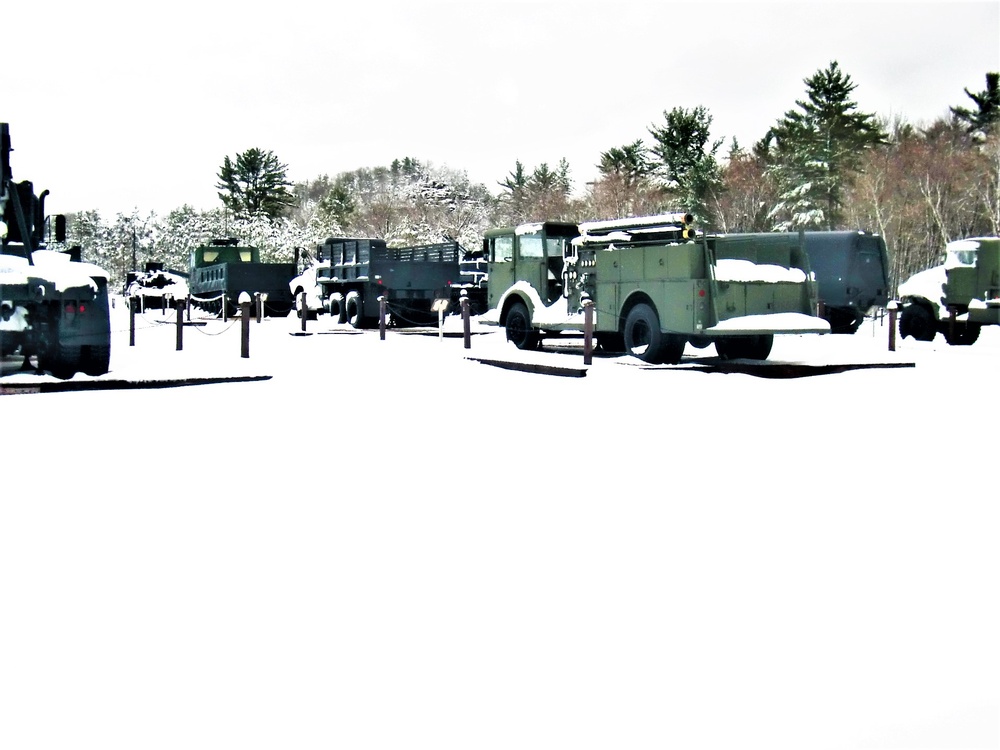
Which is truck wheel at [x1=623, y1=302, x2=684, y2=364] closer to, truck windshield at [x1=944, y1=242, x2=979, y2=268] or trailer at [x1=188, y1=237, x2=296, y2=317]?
truck windshield at [x1=944, y1=242, x2=979, y2=268]

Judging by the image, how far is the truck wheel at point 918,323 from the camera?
23406mm

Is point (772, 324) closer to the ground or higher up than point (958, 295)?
closer to the ground

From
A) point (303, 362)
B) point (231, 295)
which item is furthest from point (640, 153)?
point (303, 362)

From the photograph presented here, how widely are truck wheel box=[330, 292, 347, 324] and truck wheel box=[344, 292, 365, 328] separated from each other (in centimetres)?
36

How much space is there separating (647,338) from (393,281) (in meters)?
13.1

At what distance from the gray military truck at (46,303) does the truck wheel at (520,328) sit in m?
8.03

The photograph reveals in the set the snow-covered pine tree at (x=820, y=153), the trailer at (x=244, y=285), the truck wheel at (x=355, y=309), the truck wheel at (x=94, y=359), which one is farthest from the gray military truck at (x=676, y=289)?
the snow-covered pine tree at (x=820, y=153)

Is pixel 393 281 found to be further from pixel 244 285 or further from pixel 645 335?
pixel 645 335

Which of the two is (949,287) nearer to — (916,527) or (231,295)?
(916,527)

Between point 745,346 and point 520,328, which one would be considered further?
point 520,328

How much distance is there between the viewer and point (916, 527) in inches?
237

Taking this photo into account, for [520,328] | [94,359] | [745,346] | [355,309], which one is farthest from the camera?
[355,309]

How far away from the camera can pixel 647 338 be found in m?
16.6

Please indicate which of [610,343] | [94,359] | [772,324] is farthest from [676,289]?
[94,359]
